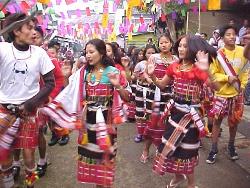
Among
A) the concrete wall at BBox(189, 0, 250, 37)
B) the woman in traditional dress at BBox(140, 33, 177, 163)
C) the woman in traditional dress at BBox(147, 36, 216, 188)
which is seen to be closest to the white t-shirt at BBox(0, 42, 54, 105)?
the woman in traditional dress at BBox(147, 36, 216, 188)

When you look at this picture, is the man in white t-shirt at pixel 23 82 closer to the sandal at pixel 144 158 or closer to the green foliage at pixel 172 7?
the sandal at pixel 144 158

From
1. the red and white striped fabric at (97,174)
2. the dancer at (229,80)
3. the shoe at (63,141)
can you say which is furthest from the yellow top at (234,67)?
the shoe at (63,141)

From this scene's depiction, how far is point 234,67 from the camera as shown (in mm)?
5398

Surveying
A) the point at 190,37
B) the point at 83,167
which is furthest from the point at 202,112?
the point at 83,167

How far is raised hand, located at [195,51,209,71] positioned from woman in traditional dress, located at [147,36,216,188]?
5cm

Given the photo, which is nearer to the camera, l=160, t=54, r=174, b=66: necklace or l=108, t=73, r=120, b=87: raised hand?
l=108, t=73, r=120, b=87: raised hand

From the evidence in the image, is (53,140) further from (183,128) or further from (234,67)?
(234,67)

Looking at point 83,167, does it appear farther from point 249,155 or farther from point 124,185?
point 249,155

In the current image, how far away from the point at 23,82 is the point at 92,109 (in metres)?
0.75

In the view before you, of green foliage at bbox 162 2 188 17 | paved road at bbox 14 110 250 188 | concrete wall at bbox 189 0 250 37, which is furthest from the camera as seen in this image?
green foliage at bbox 162 2 188 17

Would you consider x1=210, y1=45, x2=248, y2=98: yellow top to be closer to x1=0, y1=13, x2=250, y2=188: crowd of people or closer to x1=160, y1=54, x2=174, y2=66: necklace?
x1=160, y1=54, x2=174, y2=66: necklace

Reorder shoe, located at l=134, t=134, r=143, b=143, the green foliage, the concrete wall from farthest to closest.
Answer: the green foliage → the concrete wall → shoe, located at l=134, t=134, r=143, b=143

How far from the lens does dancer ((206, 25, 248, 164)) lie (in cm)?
525

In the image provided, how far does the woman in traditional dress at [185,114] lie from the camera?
4.20m
